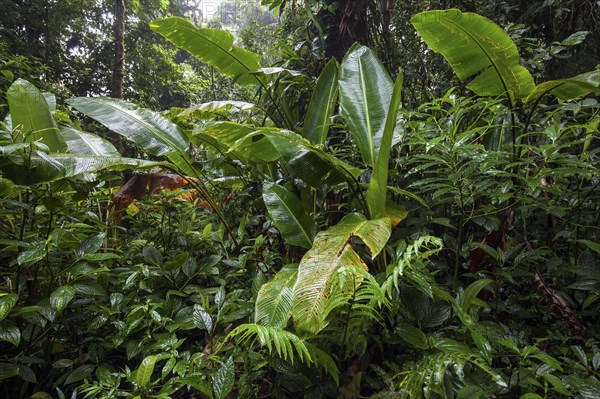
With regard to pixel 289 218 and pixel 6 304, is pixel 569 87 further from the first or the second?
pixel 6 304

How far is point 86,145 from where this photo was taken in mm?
1895

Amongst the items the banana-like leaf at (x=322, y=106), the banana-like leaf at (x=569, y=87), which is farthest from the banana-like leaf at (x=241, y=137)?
the banana-like leaf at (x=569, y=87)

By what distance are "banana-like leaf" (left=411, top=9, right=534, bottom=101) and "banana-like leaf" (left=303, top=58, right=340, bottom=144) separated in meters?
0.62

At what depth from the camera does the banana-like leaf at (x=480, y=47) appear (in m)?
1.66

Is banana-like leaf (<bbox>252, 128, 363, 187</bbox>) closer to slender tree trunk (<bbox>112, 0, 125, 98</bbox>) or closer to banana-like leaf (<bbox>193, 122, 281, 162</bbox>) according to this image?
banana-like leaf (<bbox>193, 122, 281, 162</bbox>)

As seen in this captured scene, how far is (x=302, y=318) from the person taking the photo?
37.1 inches

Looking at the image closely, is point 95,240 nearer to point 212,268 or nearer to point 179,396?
point 212,268

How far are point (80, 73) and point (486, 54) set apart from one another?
23.9ft

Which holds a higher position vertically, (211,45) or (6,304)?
(211,45)

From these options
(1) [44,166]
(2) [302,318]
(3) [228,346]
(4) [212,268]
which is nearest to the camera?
(2) [302,318]

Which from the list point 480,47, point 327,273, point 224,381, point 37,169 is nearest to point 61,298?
point 37,169

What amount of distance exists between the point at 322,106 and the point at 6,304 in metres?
1.79

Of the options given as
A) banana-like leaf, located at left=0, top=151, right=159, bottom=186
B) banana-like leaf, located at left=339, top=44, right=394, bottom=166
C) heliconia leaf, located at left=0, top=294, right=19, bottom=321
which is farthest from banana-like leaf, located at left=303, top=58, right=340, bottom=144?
heliconia leaf, located at left=0, top=294, right=19, bottom=321

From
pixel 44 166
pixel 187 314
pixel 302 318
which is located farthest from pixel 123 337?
pixel 302 318
